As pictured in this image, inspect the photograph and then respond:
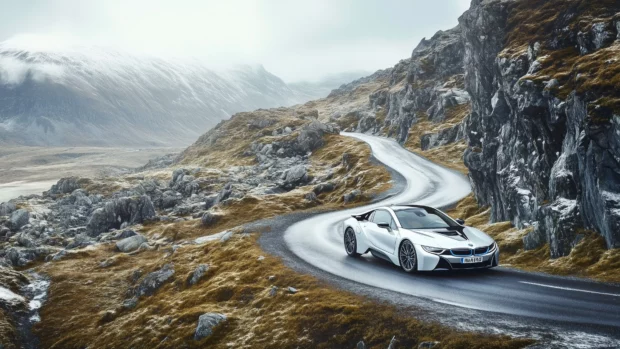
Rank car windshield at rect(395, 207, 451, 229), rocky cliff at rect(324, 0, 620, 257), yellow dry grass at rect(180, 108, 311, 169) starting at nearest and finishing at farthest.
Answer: car windshield at rect(395, 207, 451, 229)
rocky cliff at rect(324, 0, 620, 257)
yellow dry grass at rect(180, 108, 311, 169)

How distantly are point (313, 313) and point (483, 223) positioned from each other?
810 inches

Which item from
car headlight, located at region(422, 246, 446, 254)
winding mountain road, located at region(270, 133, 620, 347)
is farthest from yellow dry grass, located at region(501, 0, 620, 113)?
car headlight, located at region(422, 246, 446, 254)

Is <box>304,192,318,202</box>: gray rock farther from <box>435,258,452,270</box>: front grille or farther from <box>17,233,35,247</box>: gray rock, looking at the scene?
<box>435,258,452,270</box>: front grille

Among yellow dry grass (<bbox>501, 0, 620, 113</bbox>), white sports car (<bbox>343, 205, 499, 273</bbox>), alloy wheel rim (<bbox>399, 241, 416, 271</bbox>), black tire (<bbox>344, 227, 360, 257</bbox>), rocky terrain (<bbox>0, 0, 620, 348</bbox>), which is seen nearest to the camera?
white sports car (<bbox>343, 205, 499, 273</bbox>)

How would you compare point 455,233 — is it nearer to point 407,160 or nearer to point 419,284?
point 419,284

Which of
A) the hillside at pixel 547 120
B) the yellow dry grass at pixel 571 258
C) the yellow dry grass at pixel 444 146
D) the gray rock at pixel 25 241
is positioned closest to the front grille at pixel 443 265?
the yellow dry grass at pixel 571 258

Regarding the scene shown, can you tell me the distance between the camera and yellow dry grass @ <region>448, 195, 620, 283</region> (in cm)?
1869

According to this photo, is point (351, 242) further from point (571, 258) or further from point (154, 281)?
point (154, 281)

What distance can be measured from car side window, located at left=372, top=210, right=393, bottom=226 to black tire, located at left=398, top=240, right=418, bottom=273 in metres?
1.32

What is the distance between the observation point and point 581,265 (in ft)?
65.0

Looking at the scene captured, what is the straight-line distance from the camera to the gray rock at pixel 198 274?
30.1 m

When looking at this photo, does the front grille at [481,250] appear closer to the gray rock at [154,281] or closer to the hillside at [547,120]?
the hillside at [547,120]

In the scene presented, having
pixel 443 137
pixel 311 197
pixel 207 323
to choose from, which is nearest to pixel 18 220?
pixel 311 197

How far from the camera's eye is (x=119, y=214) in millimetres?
61469
